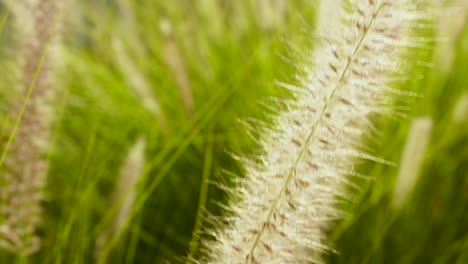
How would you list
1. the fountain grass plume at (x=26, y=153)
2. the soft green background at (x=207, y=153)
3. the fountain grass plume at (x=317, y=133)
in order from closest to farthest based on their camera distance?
the fountain grass plume at (x=317, y=133) → the fountain grass plume at (x=26, y=153) → the soft green background at (x=207, y=153)

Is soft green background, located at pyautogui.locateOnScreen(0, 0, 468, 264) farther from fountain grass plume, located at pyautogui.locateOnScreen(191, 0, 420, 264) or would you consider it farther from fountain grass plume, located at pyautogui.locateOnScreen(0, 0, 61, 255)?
fountain grass plume, located at pyautogui.locateOnScreen(191, 0, 420, 264)

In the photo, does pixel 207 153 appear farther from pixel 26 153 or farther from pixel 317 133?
pixel 317 133

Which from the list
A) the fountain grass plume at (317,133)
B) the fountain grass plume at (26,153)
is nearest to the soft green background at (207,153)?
the fountain grass plume at (26,153)

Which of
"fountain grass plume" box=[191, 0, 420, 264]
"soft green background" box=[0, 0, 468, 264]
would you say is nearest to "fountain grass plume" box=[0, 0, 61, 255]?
"soft green background" box=[0, 0, 468, 264]

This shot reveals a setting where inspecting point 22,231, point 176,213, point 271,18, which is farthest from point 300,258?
point 271,18

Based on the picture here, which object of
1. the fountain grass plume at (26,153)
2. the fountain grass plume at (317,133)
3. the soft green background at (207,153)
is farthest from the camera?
the soft green background at (207,153)

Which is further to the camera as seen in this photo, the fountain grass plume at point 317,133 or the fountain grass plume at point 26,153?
the fountain grass plume at point 26,153

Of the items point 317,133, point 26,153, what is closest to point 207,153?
point 26,153

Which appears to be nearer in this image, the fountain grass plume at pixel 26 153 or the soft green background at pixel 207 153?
the fountain grass plume at pixel 26 153

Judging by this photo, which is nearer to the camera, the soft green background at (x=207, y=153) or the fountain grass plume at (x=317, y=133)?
the fountain grass plume at (x=317, y=133)

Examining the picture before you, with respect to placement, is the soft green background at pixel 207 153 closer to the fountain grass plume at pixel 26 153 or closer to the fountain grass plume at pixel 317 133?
the fountain grass plume at pixel 26 153
